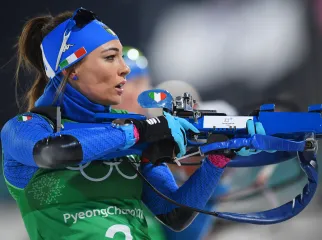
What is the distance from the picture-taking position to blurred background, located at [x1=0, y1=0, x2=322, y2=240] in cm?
161

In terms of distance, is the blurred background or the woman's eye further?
the blurred background

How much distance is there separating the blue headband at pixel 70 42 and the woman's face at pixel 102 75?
0.02m

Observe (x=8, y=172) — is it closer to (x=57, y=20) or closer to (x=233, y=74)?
(x=57, y=20)

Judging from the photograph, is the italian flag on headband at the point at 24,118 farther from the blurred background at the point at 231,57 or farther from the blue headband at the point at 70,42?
the blurred background at the point at 231,57

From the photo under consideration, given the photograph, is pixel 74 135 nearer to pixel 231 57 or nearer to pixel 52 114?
pixel 52 114

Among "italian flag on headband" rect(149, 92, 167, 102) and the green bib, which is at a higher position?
"italian flag on headband" rect(149, 92, 167, 102)

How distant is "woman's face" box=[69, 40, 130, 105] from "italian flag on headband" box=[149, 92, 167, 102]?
8 centimetres

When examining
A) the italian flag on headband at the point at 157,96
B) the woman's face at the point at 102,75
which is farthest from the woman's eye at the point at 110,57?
the italian flag on headband at the point at 157,96

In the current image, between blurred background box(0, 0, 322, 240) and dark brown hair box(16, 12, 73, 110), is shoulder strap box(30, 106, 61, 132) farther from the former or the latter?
blurred background box(0, 0, 322, 240)

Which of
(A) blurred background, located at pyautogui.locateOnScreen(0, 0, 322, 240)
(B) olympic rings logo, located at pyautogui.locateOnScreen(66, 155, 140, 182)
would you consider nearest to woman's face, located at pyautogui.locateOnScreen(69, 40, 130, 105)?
(B) olympic rings logo, located at pyautogui.locateOnScreen(66, 155, 140, 182)

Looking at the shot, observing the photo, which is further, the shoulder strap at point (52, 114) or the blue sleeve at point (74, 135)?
the shoulder strap at point (52, 114)

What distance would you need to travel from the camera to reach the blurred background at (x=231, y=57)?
5.29ft

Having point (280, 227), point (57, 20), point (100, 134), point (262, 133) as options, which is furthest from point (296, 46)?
point (100, 134)

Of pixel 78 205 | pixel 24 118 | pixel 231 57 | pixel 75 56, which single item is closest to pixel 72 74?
pixel 75 56
